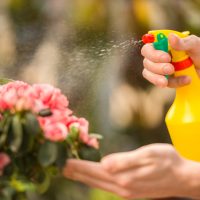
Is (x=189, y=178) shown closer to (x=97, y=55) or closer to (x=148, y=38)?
(x=148, y=38)

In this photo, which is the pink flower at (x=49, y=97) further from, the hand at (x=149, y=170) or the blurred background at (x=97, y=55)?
the blurred background at (x=97, y=55)

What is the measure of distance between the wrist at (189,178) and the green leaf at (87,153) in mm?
76

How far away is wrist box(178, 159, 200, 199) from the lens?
0.45 metres

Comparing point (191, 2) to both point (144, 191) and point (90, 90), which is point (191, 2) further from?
point (144, 191)

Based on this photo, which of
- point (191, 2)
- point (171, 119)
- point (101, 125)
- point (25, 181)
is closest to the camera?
point (25, 181)

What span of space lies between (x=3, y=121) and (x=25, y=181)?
0.17ft

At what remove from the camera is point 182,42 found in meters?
0.58

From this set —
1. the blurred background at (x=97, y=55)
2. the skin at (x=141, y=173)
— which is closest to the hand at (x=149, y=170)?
the skin at (x=141, y=173)

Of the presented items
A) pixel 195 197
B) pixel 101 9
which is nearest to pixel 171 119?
pixel 195 197

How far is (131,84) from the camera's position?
3.50ft

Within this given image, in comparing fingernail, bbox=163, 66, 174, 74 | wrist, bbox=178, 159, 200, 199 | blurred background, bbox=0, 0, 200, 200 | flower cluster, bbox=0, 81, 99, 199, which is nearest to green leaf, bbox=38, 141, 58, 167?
flower cluster, bbox=0, 81, 99, 199

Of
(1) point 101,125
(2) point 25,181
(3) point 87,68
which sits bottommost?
(1) point 101,125

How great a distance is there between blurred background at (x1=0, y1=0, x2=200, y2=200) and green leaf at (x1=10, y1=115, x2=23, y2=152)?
0.59 meters

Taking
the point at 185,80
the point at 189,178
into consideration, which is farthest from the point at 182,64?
the point at 189,178
